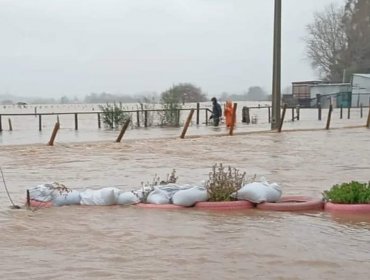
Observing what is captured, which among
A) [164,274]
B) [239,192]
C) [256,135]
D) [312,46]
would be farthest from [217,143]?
[312,46]

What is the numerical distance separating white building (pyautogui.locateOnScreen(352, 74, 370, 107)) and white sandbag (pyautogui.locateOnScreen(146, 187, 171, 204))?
6750cm

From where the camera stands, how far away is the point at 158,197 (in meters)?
10.3

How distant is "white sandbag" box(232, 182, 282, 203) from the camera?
10.0 meters

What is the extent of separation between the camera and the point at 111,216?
952cm

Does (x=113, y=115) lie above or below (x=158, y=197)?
below

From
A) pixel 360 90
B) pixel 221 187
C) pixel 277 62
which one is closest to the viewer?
pixel 221 187

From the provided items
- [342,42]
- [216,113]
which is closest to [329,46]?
[342,42]

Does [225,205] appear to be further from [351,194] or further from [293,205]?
[351,194]

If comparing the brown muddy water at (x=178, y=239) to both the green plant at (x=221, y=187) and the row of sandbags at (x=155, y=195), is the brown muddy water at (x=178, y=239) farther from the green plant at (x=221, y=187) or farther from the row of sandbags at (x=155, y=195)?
the green plant at (x=221, y=187)

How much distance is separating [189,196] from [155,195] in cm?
63

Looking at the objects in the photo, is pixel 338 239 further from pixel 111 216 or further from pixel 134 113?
pixel 134 113

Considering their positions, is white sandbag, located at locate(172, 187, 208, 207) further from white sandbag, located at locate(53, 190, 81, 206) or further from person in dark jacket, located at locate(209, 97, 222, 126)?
person in dark jacket, located at locate(209, 97, 222, 126)

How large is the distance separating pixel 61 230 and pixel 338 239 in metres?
Result: 3.33

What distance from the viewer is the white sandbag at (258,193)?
10.0m
